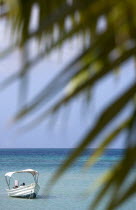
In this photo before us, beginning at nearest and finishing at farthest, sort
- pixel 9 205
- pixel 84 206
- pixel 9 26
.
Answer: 1. pixel 9 26
2. pixel 84 206
3. pixel 9 205

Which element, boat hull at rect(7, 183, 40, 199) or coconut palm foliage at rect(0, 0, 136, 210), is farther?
boat hull at rect(7, 183, 40, 199)

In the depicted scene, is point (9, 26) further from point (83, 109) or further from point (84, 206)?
point (84, 206)

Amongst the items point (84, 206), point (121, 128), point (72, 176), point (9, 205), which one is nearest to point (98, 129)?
point (121, 128)

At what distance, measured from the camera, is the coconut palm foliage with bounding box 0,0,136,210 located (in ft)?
1.64

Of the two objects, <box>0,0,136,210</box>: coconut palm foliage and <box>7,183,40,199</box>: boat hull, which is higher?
<box>0,0,136,210</box>: coconut palm foliage

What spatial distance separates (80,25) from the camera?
21.5 inches

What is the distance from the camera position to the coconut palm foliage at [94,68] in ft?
1.64

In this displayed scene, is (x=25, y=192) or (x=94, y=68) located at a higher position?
(x=94, y=68)

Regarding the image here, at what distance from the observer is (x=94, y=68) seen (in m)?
0.54

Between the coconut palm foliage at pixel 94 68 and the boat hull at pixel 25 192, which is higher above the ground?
the coconut palm foliage at pixel 94 68

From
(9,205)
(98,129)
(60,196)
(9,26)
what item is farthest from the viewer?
(60,196)

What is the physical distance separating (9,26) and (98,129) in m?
0.19

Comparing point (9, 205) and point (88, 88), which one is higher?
point (88, 88)

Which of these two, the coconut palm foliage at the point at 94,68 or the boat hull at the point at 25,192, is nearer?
the coconut palm foliage at the point at 94,68
